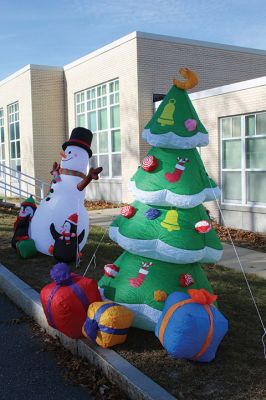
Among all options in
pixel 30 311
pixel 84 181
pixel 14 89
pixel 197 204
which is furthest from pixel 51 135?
pixel 197 204

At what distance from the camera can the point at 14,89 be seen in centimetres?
2434

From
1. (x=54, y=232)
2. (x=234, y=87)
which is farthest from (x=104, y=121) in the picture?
(x=54, y=232)

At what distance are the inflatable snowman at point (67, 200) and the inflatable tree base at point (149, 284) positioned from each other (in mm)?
3092

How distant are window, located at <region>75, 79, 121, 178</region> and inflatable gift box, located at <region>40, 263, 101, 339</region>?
46.4ft

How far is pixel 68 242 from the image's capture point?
25.1 ft

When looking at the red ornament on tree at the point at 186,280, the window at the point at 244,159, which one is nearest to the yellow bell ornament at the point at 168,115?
the red ornament on tree at the point at 186,280

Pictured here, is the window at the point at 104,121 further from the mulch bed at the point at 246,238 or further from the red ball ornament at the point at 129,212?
the red ball ornament at the point at 129,212

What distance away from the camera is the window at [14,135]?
25.1 m

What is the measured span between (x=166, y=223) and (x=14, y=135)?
22.5m

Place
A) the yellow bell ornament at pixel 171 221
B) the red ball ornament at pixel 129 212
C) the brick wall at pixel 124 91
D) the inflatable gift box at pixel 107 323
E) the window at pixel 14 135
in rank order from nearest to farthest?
1. the inflatable gift box at pixel 107 323
2. the yellow bell ornament at pixel 171 221
3. the red ball ornament at pixel 129 212
4. the brick wall at pixel 124 91
5. the window at pixel 14 135

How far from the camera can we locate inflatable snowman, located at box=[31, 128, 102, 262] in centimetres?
777

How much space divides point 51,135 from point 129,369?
759 inches

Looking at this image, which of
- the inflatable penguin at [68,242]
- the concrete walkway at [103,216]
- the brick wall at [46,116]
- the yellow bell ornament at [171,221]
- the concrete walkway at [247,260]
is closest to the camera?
the yellow bell ornament at [171,221]

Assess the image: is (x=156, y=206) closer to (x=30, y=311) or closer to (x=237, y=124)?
(x=30, y=311)
